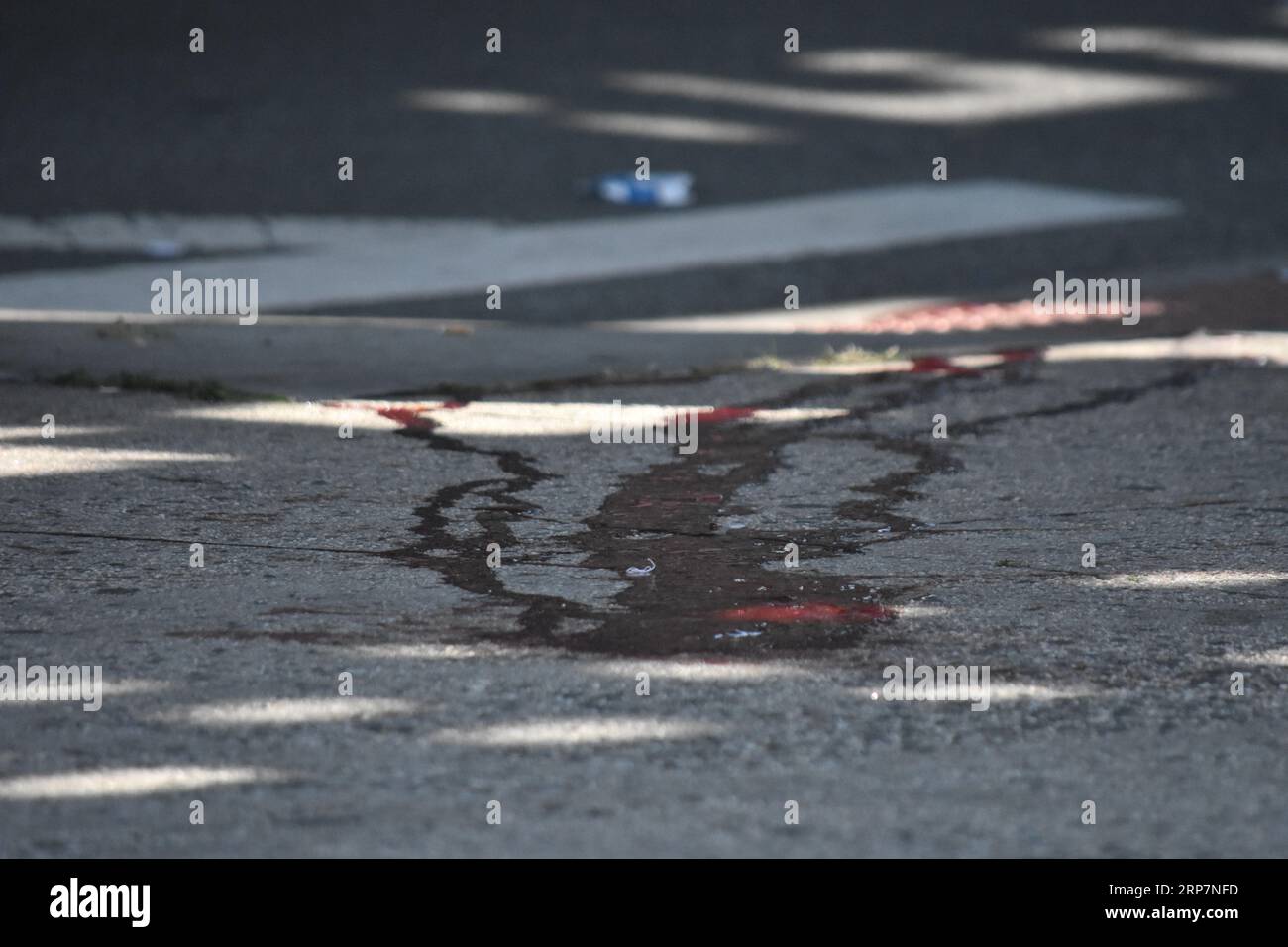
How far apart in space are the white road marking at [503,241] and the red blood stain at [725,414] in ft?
14.1

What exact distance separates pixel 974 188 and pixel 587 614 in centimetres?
1101

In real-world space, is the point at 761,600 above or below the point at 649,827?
above

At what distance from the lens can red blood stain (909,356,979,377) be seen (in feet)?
26.7

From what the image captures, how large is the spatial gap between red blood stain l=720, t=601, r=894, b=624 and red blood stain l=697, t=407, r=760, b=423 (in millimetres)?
2643

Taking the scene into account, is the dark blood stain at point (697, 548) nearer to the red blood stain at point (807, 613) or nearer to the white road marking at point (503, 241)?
the red blood stain at point (807, 613)

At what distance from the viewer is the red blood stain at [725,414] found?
7020 millimetres

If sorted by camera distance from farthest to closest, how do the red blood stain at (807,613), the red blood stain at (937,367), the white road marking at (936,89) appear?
the white road marking at (936,89) → the red blood stain at (937,367) → the red blood stain at (807,613)

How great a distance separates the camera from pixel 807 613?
4.35m

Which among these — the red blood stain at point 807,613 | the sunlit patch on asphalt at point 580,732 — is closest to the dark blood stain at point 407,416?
the red blood stain at point 807,613

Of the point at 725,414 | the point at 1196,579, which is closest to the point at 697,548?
the point at 1196,579

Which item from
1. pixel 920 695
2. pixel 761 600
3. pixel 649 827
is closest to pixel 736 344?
pixel 761 600

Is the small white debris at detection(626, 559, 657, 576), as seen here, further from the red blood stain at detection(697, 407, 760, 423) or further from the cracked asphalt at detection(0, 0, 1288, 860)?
the red blood stain at detection(697, 407, 760, 423)

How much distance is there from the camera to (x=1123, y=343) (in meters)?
8.80
